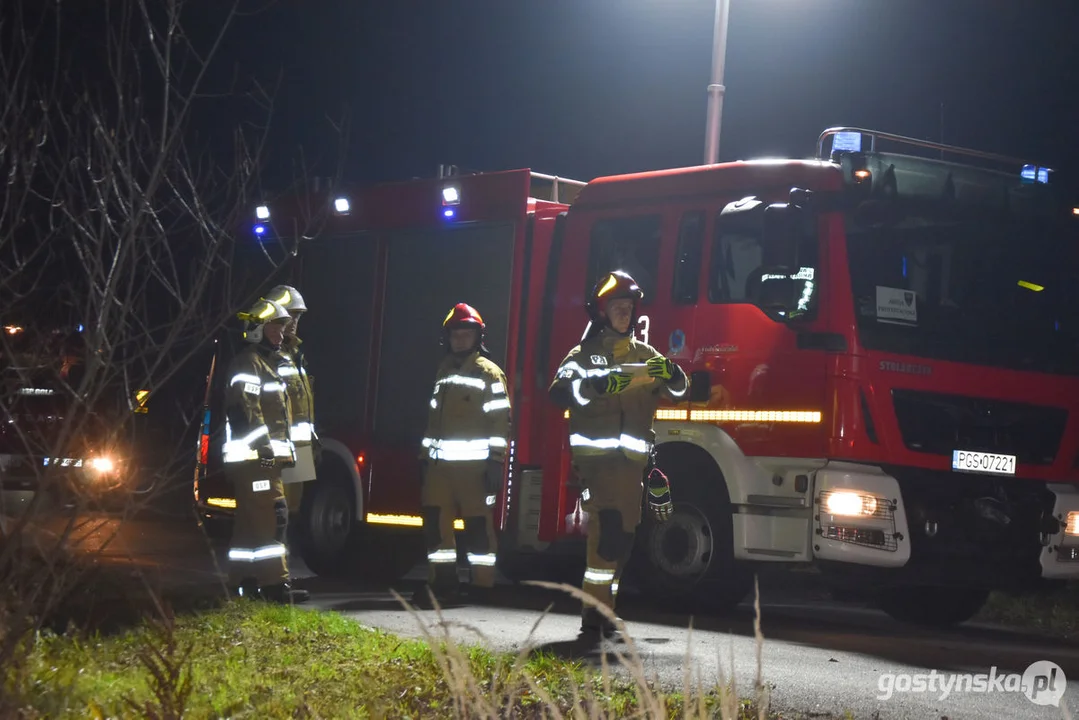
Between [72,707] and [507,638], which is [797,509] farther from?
[72,707]

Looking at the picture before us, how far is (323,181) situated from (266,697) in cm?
857

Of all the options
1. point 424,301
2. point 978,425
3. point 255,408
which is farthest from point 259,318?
point 978,425

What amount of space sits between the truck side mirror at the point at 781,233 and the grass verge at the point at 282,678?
2869mm

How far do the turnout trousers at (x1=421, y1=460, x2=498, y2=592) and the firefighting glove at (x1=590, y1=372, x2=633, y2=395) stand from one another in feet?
5.60

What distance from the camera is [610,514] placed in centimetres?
801

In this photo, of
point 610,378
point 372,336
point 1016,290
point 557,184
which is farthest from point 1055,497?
point 372,336

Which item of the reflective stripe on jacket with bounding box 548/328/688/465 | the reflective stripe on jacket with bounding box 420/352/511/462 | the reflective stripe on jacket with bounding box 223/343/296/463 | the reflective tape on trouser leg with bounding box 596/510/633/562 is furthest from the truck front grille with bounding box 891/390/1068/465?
the reflective stripe on jacket with bounding box 223/343/296/463

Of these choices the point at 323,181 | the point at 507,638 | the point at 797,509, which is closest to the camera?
the point at 507,638

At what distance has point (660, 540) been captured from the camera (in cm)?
941

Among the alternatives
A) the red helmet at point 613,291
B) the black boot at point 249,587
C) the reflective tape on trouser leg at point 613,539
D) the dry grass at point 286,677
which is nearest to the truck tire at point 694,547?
the reflective tape on trouser leg at point 613,539

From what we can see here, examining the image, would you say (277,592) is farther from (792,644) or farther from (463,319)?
(792,644)

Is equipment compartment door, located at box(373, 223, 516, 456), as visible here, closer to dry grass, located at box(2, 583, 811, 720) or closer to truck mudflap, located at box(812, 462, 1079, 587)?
truck mudflap, located at box(812, 462, 1079, 587)

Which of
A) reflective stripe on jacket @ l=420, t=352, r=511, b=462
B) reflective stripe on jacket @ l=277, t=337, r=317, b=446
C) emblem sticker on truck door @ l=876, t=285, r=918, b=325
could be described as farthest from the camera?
reflective stripe on jacket @ l=277, t=337, r=317, b=446

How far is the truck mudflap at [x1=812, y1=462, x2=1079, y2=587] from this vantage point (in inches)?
331
